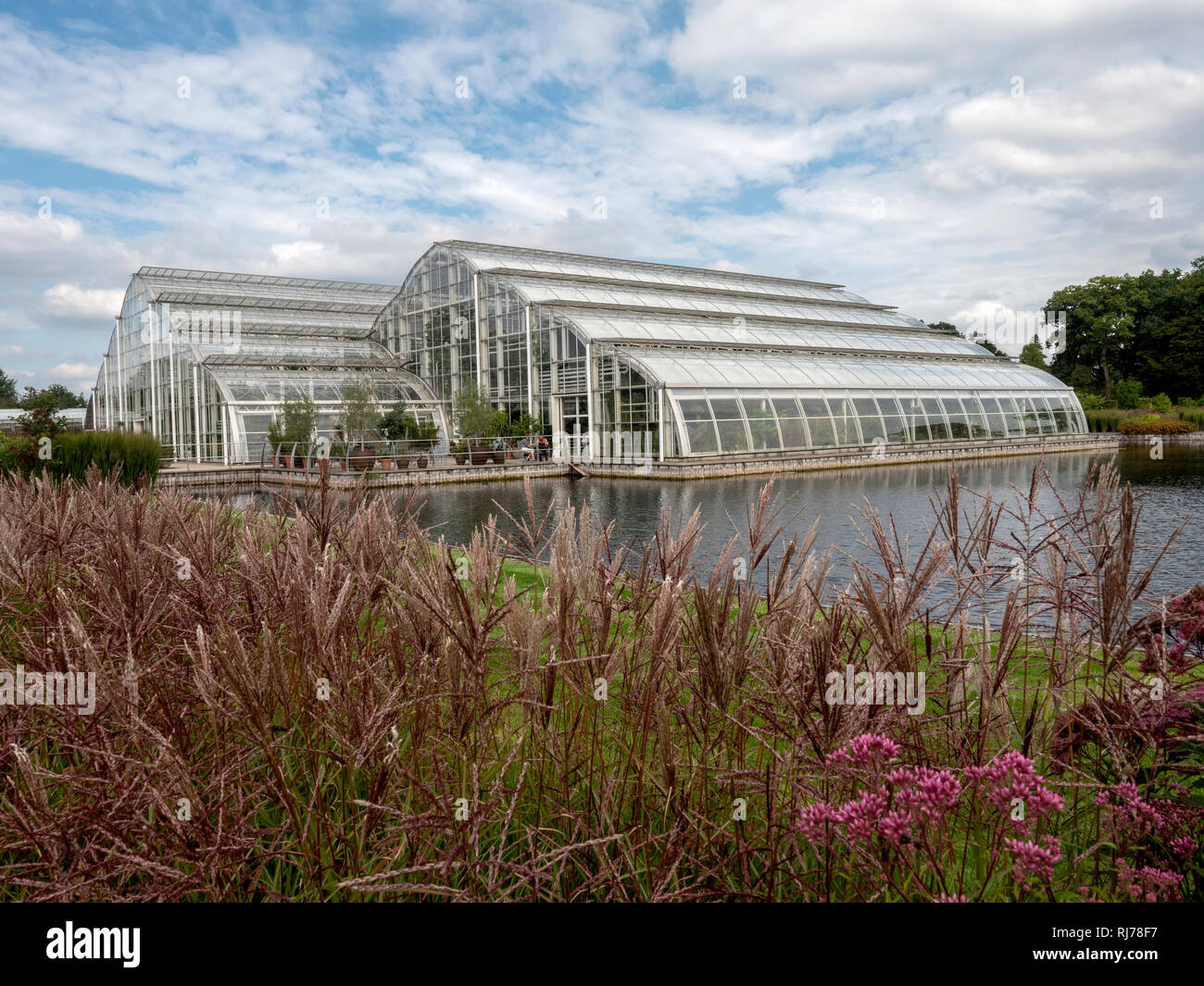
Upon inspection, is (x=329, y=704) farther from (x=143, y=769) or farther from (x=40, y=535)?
(x=40, y=535)

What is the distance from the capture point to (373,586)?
3027mm

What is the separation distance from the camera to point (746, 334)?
38094mm

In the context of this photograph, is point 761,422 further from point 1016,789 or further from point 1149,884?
point 1016,789

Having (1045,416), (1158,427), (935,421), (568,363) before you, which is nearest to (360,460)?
(568,363)

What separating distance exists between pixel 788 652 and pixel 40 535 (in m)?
4.19

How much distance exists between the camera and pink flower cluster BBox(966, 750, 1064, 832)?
1632 mm

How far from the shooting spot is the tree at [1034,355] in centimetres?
6731

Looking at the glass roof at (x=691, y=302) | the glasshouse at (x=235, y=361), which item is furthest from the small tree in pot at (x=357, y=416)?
the glass roof at (x=691, y=302)

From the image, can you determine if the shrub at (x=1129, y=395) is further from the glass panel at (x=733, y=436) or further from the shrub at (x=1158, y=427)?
the glass panel at (x=733, y=436)

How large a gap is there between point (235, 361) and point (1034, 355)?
197 ft

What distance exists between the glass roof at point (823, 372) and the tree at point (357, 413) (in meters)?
10.1

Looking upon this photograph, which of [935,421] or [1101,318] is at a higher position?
[1101,318]

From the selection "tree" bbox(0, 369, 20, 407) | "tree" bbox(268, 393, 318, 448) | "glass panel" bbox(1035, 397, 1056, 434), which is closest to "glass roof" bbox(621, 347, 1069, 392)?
"glass panel" bbox(1035, 397, 1056, 434)
